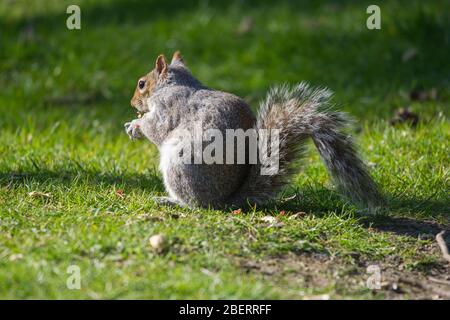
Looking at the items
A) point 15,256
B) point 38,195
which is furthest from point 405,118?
point 15,256

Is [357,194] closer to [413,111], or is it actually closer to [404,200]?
[404,200]

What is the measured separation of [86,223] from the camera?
3.16 meters

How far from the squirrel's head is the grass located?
0.39 m

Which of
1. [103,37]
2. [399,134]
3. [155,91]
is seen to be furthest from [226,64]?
[155,91]

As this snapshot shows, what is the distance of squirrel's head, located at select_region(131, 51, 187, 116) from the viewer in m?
3.89

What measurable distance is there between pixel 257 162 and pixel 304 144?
0.75 ft

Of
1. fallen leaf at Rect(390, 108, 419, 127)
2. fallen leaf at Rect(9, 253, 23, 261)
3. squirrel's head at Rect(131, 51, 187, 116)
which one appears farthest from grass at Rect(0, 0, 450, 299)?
squirrel's head at Rect(131, 51, 187, 116)

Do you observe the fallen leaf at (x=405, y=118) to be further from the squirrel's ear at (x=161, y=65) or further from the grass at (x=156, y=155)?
the squirrel's ear at (x=161, y=65)

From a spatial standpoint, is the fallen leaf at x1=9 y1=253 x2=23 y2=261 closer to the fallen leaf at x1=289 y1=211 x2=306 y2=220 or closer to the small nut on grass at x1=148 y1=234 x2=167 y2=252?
the small nut on grass at x1=148 y1=234 x2=167 y2=252

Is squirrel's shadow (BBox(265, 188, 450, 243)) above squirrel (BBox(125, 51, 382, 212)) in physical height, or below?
below

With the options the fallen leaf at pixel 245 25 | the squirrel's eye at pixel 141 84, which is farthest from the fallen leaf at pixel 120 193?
the fallen leaf at pixel 245 25

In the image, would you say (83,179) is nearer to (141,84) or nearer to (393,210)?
(141,84)

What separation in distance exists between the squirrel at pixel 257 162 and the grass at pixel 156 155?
0.34 feet
